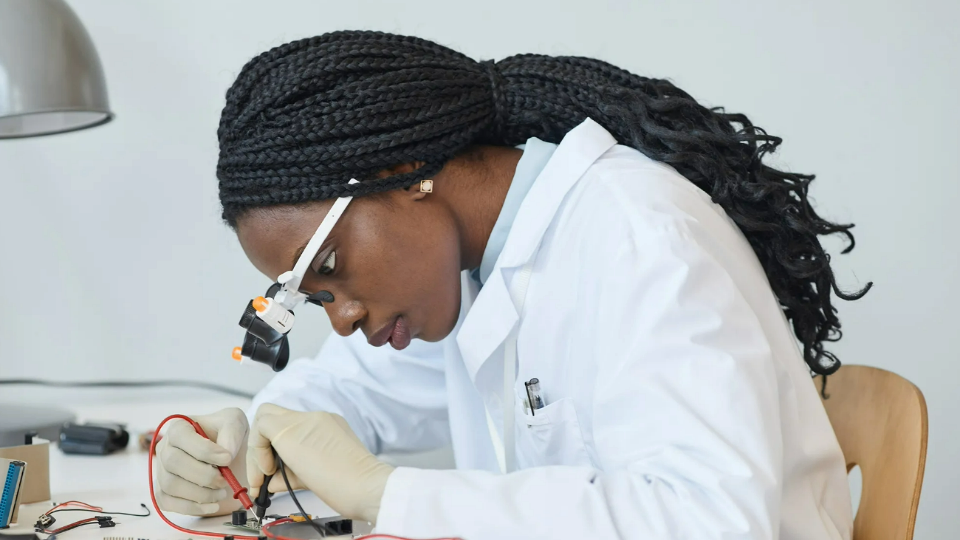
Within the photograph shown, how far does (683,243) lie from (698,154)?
8.8 inches

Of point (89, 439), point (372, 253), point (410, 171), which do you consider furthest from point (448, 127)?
point (89, 439)

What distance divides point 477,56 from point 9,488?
1.13 m

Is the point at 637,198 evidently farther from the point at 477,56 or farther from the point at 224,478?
the point at 477,56

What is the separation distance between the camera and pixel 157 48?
162 cm

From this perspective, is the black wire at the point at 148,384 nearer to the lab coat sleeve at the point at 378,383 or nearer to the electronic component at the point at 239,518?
the lab coat sleeve at the point at 378,383

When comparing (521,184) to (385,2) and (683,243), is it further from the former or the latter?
(385,2)

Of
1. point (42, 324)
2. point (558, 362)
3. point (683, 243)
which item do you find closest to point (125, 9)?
point (42, 324)

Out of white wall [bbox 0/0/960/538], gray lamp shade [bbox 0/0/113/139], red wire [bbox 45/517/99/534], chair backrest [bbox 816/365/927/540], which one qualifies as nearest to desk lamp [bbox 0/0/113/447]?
gray lamp shade [bbox 0/0/113/139]

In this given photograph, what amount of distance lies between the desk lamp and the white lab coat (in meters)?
0.80

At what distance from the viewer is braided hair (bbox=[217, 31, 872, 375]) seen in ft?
3.16

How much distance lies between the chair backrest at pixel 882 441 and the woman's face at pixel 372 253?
604 mm

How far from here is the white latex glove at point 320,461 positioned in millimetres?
859

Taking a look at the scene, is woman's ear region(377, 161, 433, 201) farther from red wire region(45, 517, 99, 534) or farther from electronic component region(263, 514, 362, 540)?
red wire region(45, 517, 99, 534)

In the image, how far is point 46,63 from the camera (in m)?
1.30
